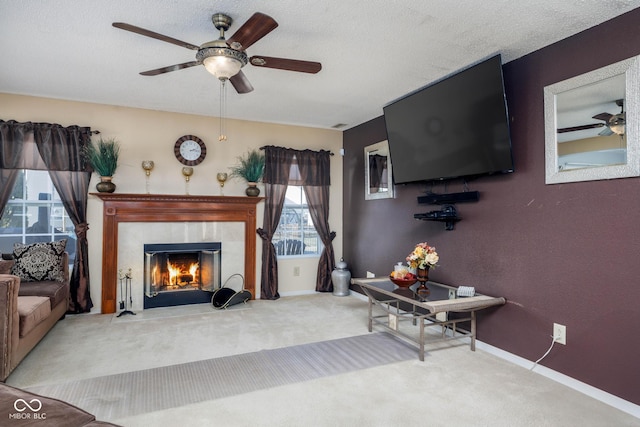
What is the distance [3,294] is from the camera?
7.94 ft

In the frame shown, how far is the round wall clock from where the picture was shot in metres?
4.70

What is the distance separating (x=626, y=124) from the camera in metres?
2.28

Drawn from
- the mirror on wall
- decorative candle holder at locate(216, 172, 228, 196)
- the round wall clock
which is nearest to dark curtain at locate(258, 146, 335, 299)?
decorative candle holder at locate(216, 172, 228, 196)

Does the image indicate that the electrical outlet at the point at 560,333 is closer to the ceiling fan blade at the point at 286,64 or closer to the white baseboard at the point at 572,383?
the white baseboard at the point at 572,383

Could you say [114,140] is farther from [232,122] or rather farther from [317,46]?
[317,46]

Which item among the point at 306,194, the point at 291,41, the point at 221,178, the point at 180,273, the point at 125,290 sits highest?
the point at 291,41

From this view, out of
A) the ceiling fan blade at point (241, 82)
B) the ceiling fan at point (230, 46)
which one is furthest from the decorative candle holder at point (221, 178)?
the ceiling fan at point (230, 46)

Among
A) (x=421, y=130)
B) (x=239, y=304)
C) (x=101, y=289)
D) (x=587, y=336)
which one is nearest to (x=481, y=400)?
(x=587, y=336)

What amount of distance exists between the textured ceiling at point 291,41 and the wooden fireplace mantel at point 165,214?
1224mm

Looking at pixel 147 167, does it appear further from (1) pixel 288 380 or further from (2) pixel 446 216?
(2) pixel 446 216

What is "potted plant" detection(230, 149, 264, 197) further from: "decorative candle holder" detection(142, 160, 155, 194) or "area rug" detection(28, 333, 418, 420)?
"area rug" detection(28, 333, 418, 420)

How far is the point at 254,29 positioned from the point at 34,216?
3.76 metres

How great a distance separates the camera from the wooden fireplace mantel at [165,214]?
170 inches

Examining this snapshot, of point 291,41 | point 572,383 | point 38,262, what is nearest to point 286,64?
point 291,41
